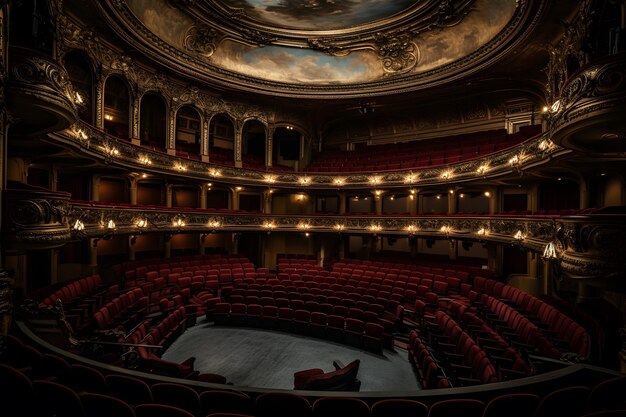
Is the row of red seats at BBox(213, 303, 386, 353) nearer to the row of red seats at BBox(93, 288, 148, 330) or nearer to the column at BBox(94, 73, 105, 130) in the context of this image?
the row of red seats at BBox(93, 288, 148, 330)

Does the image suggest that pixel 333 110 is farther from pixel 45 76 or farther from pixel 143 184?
pixel 45 76

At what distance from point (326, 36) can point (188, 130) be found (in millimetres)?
9789

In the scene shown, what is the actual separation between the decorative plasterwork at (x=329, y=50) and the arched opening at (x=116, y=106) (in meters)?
4.08

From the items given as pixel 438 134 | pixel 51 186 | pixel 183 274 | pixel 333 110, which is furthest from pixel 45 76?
pixel 438 134

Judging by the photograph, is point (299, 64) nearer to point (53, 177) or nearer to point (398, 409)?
point (53, 177)

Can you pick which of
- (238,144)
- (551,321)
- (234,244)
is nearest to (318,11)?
(238,144)

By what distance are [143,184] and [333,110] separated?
11517 mm

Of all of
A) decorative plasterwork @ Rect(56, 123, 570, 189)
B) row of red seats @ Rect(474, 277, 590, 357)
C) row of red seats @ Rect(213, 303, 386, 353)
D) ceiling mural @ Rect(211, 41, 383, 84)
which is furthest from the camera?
ceiling mural @ Rect(211, 41, 383, 84)

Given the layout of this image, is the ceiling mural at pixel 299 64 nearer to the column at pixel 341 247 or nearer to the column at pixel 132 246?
the column at pixel 341 247

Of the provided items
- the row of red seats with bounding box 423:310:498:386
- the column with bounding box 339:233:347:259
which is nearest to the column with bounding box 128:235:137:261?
the column with bounding box 339:233:347:259

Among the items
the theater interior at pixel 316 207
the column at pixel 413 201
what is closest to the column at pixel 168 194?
the theater interior at pixel 316 207

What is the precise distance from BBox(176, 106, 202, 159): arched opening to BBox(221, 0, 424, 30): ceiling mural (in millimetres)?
6901

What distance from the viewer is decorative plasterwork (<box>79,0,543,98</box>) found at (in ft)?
40.6

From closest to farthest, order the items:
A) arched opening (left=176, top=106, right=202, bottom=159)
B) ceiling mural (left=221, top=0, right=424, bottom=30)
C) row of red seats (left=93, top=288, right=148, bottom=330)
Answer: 1. row of red seats (left=93, top=288, right=148, bottom=330)
2. ceiling mural (left=221, top=0, right=424, bottom=30)
3. arched opening (left=176, top=106, right=202, bottom=159)
